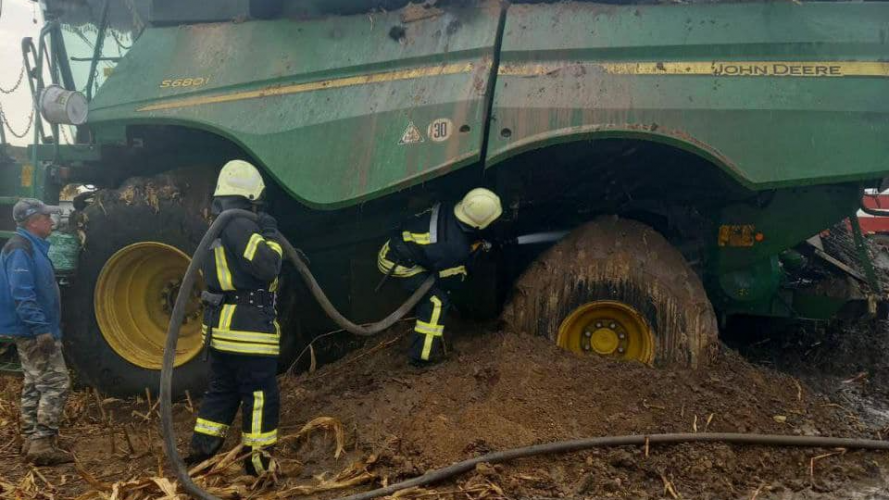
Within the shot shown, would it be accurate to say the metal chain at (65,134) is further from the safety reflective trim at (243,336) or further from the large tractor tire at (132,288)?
the safety reflective trim at (243,336)

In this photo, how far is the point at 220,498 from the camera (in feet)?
11.3

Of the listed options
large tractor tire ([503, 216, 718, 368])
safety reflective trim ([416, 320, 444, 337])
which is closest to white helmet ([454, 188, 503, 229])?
large tractor tire ([503, 216, 718, 368])

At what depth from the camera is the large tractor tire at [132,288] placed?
511 cm

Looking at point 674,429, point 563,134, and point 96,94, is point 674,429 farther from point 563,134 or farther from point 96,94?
point 96,94

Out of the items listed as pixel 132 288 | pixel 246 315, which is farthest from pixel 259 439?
pixel 132 288

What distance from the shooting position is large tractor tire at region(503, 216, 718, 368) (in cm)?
437

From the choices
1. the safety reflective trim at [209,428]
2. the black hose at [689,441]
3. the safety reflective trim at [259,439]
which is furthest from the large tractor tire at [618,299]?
the safety reflective trim at [209,428]

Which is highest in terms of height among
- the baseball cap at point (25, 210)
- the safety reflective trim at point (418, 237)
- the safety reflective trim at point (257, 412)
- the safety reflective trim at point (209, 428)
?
the safety reflective trim at point (418, 237)

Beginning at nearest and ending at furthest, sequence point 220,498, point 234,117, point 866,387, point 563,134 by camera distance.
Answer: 1. point 220,498
2. point 563,134
3. point 234,117
4. point 866,387

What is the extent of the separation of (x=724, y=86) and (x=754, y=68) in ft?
0.73

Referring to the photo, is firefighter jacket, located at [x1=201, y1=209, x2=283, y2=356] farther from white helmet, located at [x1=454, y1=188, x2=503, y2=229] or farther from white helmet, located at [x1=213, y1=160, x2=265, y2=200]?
white helmet, located at [x1=454, y1=188, x2=503, y2=229]

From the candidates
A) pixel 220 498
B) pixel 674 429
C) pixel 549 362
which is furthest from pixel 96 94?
pixel 674 429

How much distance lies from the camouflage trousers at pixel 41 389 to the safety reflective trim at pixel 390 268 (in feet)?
7.31

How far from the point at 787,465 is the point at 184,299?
336cm
